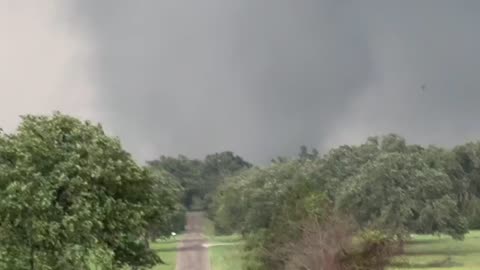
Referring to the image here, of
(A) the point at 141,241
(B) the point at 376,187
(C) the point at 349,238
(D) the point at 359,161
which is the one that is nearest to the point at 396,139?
(D) the point at 359,161

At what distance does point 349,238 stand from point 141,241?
→ 11.6 metres

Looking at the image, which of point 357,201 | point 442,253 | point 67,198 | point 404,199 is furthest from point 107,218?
point 404,199

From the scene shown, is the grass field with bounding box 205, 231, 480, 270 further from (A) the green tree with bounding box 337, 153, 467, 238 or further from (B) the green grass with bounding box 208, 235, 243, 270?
(A) the green tree with bounding box 337, 153, 467, 238

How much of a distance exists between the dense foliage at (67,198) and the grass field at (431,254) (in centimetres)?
2701

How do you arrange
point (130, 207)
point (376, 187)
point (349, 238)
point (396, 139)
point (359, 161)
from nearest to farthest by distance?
1. point (130, 207)
2. point (349, 238)
3. point (376, 187)
4. point (359, 161)
5. point (396, 139)

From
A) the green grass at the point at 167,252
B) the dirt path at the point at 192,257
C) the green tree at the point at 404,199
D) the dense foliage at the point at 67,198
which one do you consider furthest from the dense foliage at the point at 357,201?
the dense foliage at the point at 67,198

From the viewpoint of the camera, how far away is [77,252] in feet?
110

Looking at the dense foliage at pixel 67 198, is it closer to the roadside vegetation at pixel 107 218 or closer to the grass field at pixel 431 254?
the roadside vegetation at pixel 107 218

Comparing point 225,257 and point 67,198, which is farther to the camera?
point 225,257

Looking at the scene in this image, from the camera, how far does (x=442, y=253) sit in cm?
8756

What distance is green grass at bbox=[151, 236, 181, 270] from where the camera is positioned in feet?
245

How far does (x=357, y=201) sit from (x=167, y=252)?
1989 centimetres

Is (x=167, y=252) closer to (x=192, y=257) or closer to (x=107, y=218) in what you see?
(x=192, y=257)

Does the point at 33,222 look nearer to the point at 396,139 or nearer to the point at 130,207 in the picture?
the point at 130,207
